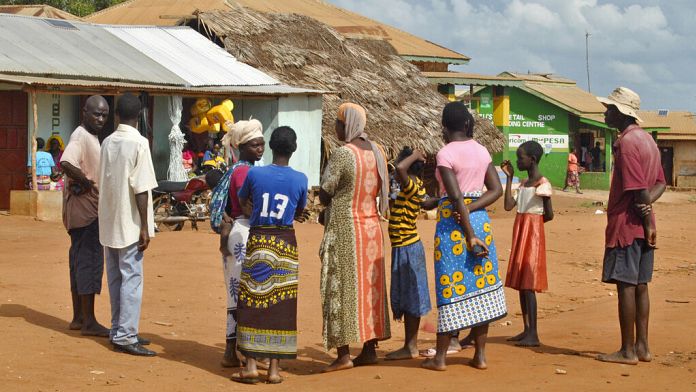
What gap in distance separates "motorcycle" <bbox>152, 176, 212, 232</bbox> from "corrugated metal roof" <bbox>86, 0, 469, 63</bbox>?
13.7 m

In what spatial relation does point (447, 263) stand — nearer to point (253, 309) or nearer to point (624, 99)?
point (253, 309)

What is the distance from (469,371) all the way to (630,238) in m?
1.42

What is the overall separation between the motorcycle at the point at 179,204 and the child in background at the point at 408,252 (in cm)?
997

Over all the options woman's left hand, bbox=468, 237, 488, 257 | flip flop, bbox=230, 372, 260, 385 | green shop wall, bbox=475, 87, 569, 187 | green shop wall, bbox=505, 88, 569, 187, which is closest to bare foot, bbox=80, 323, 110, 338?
flip flop, bbox=230, 372, 260, 385

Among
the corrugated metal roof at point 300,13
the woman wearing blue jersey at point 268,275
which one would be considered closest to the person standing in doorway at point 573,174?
the corrugated metal roof at point 300,13

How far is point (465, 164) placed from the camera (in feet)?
22.7

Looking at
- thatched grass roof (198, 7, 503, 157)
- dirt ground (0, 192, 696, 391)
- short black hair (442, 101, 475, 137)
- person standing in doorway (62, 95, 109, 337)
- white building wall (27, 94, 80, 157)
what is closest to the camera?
dirt ground (0, 192, 696, 391)

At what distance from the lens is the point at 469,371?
7055mm

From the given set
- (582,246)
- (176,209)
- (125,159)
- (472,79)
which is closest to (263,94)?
(176,209)

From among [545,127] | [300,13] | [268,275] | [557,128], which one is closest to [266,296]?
[268,275]

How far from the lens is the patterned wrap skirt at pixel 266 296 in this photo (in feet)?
22.2

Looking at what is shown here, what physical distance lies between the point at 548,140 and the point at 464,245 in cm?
2983

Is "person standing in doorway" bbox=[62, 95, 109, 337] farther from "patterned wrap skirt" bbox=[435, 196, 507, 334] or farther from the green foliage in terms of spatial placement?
the green foliage

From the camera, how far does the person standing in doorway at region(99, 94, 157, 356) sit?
7.37 meters
